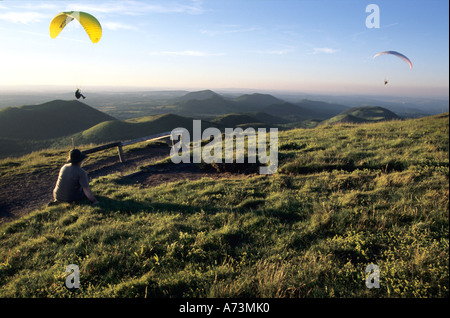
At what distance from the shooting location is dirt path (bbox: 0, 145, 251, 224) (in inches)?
305

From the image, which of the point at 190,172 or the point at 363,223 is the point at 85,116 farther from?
the point at 363,223

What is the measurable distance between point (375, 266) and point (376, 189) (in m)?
3.60


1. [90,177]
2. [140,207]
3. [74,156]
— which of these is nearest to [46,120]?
[90,177]

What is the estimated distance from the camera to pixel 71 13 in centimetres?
897

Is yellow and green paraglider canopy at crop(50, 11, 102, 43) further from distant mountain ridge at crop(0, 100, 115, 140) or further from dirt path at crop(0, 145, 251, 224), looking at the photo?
distant mountain ridge at crop(0, 100, 115, 140)

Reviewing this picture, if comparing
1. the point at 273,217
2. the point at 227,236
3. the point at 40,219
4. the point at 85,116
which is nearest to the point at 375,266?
the point at 273,217

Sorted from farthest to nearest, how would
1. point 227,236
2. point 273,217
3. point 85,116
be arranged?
point 85,116 → point 273,217 → point 227,236

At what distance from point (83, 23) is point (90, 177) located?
6.77m

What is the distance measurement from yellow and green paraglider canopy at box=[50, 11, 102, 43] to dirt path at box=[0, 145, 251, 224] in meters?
6.26

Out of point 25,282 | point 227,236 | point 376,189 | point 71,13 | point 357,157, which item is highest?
point 71,13

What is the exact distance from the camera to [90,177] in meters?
10.7

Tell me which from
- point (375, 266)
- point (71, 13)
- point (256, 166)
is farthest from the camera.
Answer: point (256, 166)

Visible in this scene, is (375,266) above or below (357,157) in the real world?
below

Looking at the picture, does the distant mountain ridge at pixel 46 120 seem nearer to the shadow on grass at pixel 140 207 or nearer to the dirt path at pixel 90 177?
the dirt path at pixel 90 177
